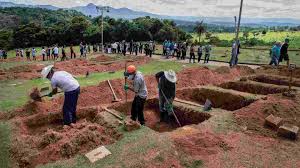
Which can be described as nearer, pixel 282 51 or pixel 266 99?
pixel 266 99

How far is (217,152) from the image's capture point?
305 inches

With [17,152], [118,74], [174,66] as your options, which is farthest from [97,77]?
[17,152]

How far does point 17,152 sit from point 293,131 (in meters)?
7.09

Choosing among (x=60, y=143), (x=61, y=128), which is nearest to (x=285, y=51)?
(x=61, y=128)

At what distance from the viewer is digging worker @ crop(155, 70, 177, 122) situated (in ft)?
34.8

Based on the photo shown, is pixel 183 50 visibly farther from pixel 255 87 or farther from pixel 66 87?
pixel 66 87

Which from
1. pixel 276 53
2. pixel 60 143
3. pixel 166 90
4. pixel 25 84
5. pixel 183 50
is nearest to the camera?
pixel 60 143

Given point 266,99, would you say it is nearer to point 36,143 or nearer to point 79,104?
point 79,104

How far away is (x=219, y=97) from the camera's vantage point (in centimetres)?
1362

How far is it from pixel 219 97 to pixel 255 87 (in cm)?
238

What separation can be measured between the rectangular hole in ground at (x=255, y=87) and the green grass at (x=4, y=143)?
9741 millimetres

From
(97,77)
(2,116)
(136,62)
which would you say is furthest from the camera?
(136,62)

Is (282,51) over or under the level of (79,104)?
over

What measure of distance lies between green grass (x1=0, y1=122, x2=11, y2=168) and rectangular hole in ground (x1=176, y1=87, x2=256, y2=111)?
→ 6984mm
